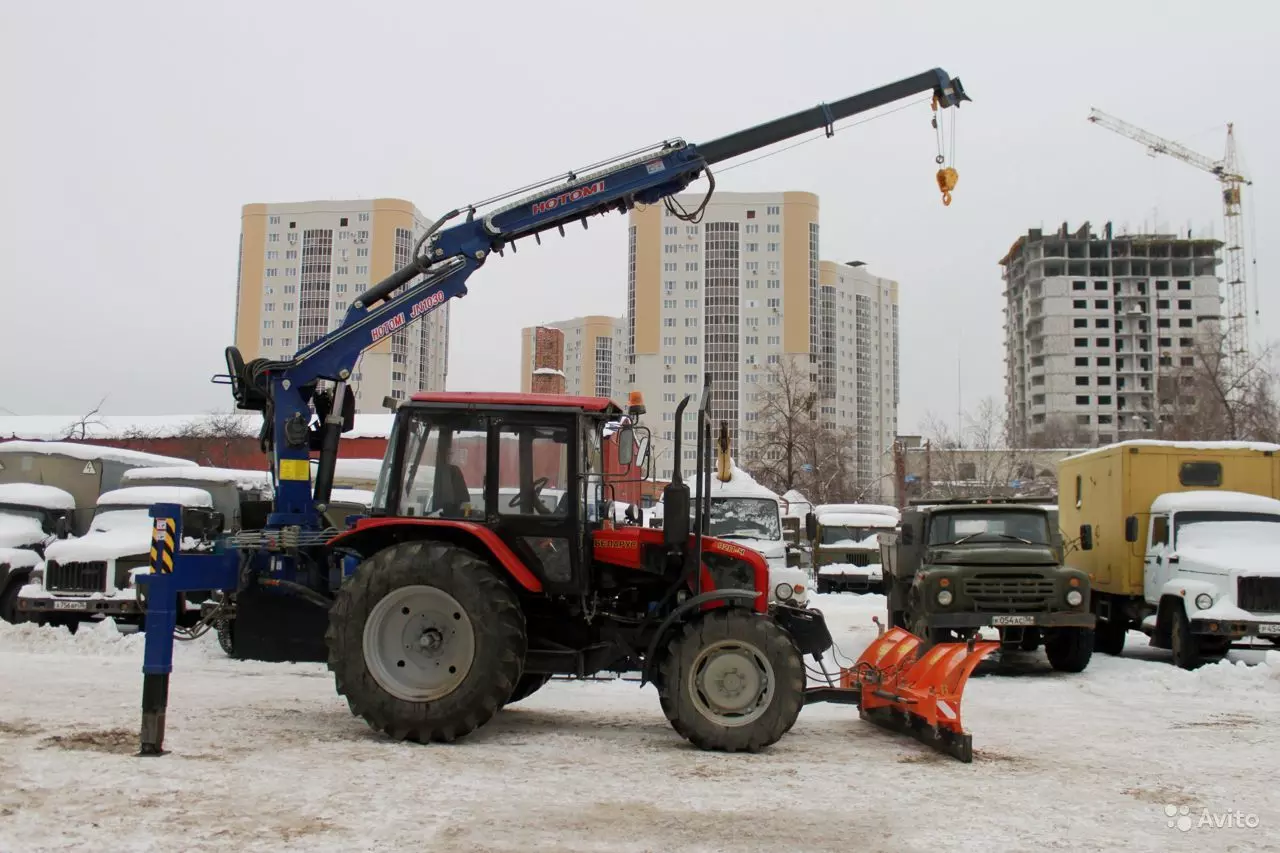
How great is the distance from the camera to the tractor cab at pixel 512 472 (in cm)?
793

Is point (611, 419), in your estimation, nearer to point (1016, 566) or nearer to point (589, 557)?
point (589, 557)

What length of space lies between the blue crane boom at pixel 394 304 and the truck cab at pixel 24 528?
22.7ft

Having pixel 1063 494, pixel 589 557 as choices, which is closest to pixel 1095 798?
pixel 589 557

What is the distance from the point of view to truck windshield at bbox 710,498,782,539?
17.0 meters

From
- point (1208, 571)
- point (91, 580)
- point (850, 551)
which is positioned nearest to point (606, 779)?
point (1208, 571)

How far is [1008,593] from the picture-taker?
1222 cm

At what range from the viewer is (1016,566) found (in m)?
12.4

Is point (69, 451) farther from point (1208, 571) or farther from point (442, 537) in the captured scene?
point (1208, 571)

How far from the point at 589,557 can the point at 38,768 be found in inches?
149

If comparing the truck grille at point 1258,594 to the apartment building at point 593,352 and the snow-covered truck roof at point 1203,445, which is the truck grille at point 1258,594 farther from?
the apartment building at point 593,352

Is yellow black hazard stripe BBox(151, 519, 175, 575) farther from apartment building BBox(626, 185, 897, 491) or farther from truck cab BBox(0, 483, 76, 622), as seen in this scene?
apartment building BBox(626, 185, 897, 491)

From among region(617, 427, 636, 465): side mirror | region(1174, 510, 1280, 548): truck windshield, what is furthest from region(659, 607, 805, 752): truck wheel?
region(1174, 510, 1280, 548): truck windshield

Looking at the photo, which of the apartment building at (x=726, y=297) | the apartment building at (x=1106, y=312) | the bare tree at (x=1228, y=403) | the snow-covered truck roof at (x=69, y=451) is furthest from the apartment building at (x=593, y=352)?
the snow-covered truck roof at (x=69, y=451)

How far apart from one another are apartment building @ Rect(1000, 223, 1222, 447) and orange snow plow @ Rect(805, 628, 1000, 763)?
363 feet
